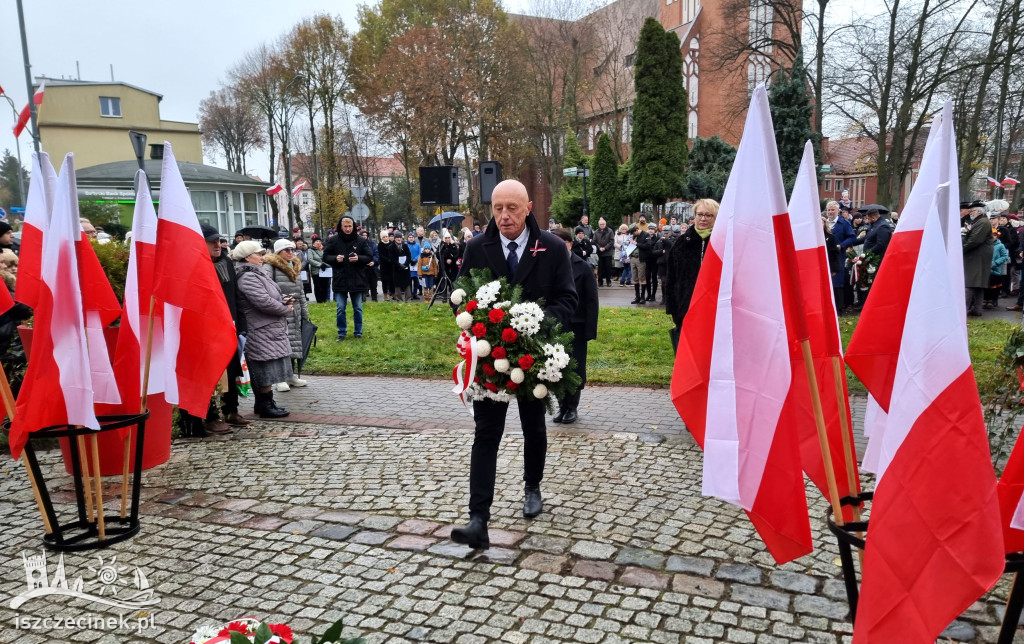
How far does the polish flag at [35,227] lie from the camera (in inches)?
180

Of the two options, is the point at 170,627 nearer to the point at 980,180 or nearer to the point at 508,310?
the point at 508,310

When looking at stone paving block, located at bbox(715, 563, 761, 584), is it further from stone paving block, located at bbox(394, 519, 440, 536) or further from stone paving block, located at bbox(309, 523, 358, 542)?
stone paving block, located at bbox(309, 523, 358, 542)

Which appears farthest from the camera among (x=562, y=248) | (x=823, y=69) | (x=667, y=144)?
(x=667, y=144)

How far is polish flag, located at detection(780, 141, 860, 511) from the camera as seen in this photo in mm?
3037

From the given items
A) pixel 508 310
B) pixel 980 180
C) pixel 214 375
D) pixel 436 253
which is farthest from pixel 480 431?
pixel 980 180

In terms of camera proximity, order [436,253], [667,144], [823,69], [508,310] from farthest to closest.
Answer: [667,144] → [823,69] → [436,253] → [508,310]

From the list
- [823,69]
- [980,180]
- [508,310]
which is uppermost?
[823,69]

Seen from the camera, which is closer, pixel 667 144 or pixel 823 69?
pixel 823 69

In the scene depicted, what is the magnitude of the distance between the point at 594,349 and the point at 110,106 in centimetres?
5786

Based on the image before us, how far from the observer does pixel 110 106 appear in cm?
5722

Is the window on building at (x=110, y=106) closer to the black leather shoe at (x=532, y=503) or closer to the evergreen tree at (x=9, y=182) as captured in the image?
the evergreen tree at (x=9, y=182)

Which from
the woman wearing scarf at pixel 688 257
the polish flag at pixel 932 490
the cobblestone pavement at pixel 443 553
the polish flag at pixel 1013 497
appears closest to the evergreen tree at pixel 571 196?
the woman wearing scarf at pixel 688 257

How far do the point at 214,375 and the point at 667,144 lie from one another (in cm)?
3381

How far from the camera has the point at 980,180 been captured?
5412 centimetres
